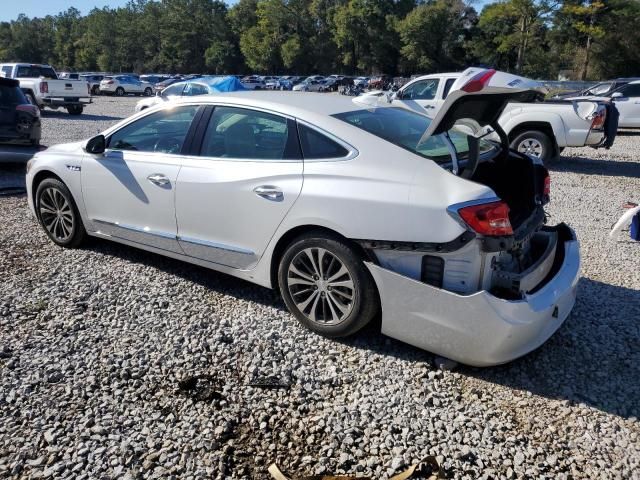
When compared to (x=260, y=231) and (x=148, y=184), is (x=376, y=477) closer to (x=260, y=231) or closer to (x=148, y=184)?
(x=260, y=231)

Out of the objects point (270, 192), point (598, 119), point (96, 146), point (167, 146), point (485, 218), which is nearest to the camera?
point (485, 218)

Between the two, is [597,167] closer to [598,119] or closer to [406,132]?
[598,119]

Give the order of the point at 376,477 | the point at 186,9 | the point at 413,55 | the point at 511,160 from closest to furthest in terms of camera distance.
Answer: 1. the point at 376,477
2. the point at 511,160
3. the point at 413,55
4. the point at 186,9

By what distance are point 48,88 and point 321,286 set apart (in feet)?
65.9

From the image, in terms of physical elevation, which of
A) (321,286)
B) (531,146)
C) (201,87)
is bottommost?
(321,286)

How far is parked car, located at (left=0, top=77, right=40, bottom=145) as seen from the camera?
859 centimetres

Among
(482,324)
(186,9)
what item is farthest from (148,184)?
(186,9)

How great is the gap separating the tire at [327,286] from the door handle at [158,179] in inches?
48.4

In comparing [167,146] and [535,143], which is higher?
[167,146]

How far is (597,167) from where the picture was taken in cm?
1095

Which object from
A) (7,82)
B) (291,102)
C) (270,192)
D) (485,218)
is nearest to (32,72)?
(7,82)

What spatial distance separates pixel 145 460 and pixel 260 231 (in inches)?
65.0

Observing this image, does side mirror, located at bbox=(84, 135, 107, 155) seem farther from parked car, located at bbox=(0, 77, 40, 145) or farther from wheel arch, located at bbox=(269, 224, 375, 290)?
parked car, located at bbox=(0, 77, 40, 145)

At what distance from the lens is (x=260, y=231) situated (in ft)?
12.0
